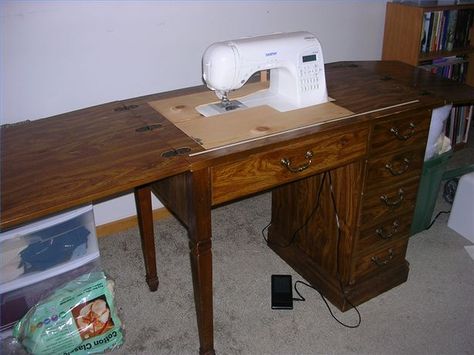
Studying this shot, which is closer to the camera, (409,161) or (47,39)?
(409,161)

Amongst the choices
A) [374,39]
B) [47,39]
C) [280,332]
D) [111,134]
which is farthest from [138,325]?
[374,39]

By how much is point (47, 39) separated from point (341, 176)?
1.21 m

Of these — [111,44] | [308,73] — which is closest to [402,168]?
[308,73]

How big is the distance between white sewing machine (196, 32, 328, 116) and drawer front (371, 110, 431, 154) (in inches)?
8.5

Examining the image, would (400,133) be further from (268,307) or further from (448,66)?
(448,66)

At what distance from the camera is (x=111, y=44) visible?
73.3 inches

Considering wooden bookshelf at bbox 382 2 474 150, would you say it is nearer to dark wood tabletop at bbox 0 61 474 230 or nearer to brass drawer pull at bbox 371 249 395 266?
dark wood tabletop at bbox 0 61 474 230

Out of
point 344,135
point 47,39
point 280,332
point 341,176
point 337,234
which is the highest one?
point 47,39

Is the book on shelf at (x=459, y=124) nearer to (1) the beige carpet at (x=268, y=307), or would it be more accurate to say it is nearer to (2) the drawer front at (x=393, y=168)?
(1) the beige carpet at (x=268, y=307)

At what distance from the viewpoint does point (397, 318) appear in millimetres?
1690

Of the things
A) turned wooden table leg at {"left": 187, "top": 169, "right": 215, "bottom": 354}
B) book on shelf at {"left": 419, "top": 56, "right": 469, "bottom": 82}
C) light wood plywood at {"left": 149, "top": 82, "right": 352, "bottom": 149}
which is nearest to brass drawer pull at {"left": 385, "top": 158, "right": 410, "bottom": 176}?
light wood plywood at {"left": 149, "top": 82, "right": 352, "bottom": 149}

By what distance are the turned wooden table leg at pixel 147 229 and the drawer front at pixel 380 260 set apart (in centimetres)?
78

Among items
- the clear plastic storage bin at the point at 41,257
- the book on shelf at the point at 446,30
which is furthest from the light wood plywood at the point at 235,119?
the book on shelf at the point at 446,30

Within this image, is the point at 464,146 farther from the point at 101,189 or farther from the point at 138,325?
the point at 101,189
